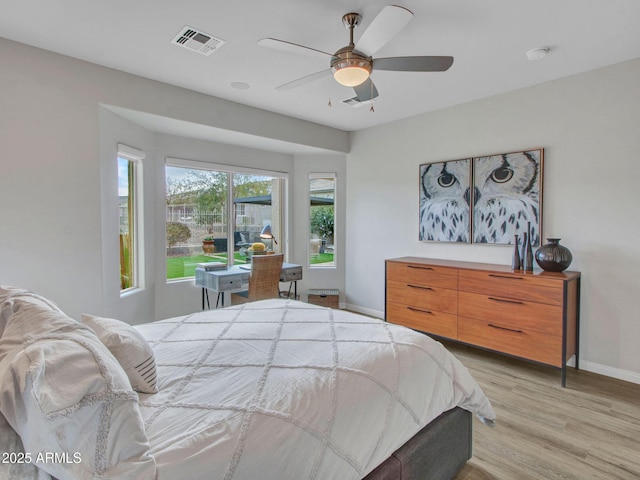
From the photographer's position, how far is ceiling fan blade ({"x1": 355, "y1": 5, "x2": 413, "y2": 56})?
169cm

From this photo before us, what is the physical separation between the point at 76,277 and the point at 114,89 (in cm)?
166

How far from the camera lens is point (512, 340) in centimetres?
297

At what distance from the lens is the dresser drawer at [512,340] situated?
2.75 metres

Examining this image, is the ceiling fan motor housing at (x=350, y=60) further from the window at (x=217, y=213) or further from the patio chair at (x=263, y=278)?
the window at (x=217, y=213)

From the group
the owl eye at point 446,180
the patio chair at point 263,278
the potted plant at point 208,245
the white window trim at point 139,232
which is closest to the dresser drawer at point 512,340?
the owl eye at point 446,180

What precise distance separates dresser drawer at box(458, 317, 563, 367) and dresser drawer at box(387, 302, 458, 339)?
9cm

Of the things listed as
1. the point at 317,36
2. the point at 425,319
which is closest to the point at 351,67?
the point at 317,36

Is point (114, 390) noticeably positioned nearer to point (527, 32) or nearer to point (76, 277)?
point (76, 277)

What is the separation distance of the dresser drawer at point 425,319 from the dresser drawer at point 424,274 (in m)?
0.30

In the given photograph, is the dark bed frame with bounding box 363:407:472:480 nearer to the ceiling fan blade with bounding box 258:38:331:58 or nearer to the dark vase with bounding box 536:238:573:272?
the dark vase with bounding box 536:238:573:272

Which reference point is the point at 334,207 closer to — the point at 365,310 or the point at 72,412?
the point at 365,310

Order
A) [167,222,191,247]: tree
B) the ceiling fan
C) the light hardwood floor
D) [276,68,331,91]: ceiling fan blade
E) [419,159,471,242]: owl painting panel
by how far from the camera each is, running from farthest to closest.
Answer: [167,222,191,247]: tree
[419,159,471,242]: owl painting panel
[276,68,331,91]: ceiling fan blade
the ceiling fan
the light hardwood floor

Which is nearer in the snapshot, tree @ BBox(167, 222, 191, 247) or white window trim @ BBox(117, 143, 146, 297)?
white window trim @ BBox(117, 143, 146, 297)

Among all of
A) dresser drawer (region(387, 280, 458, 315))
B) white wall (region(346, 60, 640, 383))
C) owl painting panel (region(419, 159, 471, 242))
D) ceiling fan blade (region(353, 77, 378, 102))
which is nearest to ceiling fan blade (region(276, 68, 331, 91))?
ceiling fan blade (region(353, 77, 378, 102))
